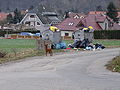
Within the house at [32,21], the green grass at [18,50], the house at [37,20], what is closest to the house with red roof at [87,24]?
the house at [37,20]

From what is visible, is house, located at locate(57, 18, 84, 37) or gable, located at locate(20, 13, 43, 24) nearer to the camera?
house, located at locate(57, 18, 84, 37)

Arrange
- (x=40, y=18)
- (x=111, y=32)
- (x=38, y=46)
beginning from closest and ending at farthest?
(x=38, y=46), (x=111, y=32), (x=40, y=18)

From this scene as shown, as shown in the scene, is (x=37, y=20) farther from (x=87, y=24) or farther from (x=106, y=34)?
(x=106, y=34)

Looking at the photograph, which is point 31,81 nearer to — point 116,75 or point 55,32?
point 116,75

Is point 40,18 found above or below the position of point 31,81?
above

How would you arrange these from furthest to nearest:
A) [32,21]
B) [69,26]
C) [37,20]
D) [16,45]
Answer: [32,21], [37,20], [69,26], [16,45]

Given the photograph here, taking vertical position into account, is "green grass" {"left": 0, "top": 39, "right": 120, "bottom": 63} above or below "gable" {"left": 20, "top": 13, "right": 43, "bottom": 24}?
below

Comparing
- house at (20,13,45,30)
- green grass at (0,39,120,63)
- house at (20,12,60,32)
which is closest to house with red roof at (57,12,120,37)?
house at (20,12,60,32)

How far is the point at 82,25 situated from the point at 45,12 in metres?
36.6

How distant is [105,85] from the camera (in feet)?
46.1

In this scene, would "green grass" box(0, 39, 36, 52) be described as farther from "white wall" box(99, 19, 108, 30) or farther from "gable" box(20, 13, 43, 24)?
"gable" box(20, 13, 43, 24)

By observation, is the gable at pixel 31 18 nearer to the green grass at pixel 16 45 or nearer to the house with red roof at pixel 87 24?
the house with red roof at pixel 87 24

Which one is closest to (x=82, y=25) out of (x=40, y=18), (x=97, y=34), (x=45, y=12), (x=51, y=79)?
(x=97, y=34)

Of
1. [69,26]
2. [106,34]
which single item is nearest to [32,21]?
[69,26]
